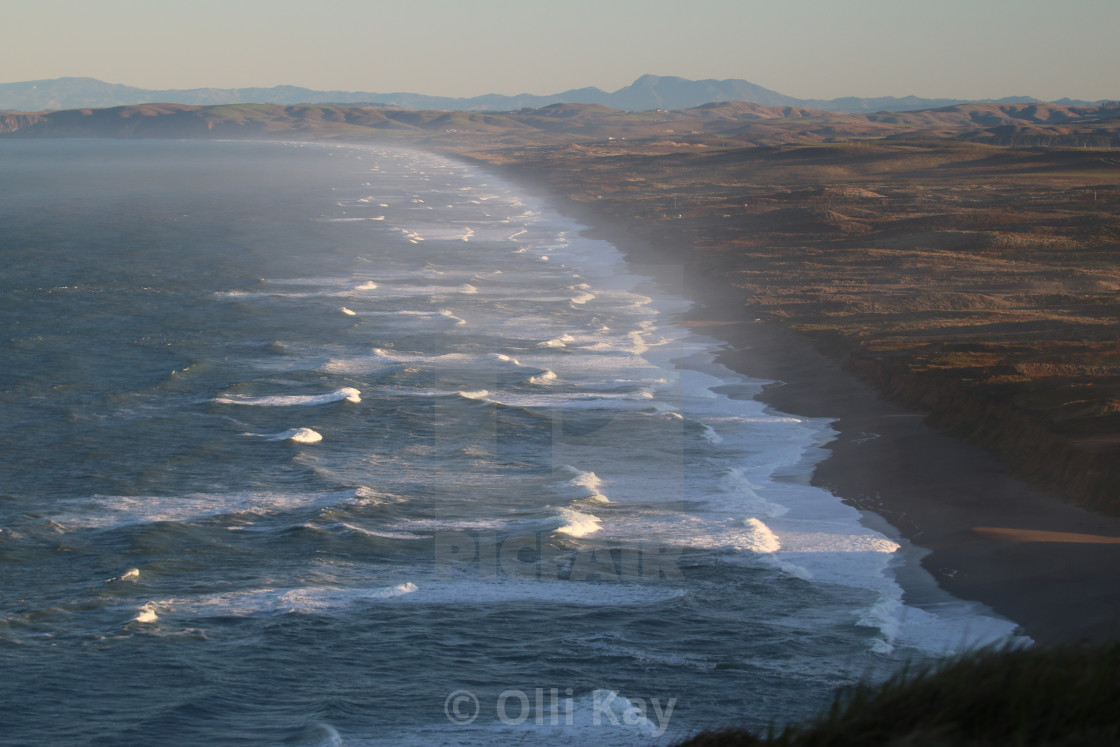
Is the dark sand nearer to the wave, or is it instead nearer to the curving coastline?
the curving coastline

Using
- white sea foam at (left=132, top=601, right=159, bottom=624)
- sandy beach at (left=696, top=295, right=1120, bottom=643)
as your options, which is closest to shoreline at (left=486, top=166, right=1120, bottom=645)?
sandy beach at (left=696, top=295, right=1120, bottom=643)

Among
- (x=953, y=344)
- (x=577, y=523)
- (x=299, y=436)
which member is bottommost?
(x=577, y=523)

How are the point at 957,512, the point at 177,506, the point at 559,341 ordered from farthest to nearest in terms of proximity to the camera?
the point at 559,341 < the point at 177,506 < the point at 957,512

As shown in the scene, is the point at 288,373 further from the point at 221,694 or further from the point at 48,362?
the point at 221,694

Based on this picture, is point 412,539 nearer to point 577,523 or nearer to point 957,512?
point 577,523

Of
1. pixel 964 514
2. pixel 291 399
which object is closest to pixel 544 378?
pixel 291 399

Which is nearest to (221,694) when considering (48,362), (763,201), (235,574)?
(235,574)

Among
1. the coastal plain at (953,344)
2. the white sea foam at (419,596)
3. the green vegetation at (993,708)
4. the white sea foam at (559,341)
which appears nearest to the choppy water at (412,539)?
the white sea foam at (419,596)

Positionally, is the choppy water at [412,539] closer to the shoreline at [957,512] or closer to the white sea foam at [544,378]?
the white sea foam at [544,378]
